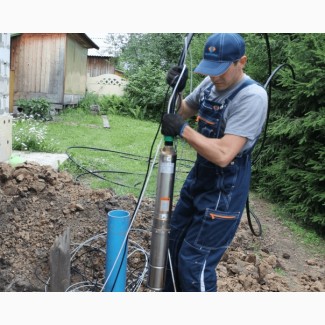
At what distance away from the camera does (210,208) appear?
7.87 ft

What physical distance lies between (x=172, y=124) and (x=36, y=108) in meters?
10.4

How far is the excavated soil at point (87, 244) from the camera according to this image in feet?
11.1

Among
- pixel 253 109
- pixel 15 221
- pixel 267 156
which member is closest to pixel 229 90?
pixel 253 109

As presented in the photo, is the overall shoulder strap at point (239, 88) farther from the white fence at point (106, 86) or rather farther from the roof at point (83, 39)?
the white fence at point (106, 86)

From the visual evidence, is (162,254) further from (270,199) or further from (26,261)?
(270,199)

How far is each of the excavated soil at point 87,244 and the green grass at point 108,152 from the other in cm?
99

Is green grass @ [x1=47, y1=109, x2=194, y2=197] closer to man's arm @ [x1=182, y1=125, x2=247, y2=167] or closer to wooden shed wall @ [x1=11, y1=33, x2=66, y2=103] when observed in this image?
wooden shed wall @ [x1=11, y1=33, x2=66, y2=103]

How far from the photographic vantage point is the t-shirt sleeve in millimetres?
2230

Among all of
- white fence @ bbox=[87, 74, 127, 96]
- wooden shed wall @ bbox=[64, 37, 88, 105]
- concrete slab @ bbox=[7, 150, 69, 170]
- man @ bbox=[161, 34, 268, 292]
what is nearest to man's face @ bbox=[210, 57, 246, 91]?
man @ bbox=[161, 34, 268, 292]

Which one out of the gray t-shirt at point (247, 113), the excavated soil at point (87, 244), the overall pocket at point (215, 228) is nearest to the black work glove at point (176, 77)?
the gray t-shirt at point (247, 113)

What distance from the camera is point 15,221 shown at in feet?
13.2

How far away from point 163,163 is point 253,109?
67cm

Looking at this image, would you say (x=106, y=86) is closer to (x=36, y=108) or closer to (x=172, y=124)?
(x=36, y=108)

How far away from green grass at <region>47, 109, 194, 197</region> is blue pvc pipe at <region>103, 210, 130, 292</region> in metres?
0.81
